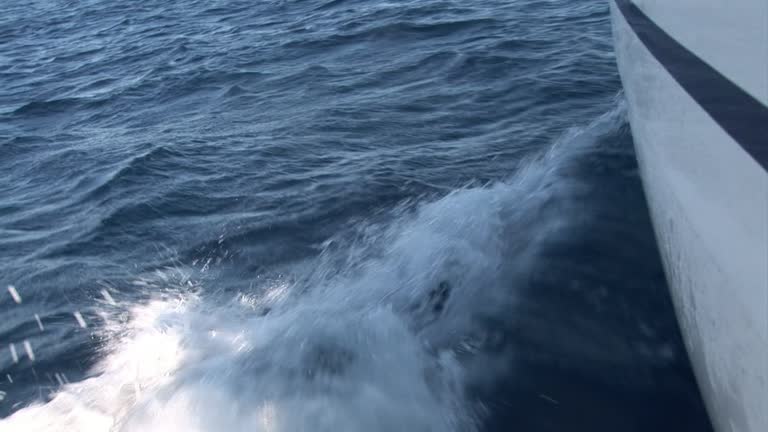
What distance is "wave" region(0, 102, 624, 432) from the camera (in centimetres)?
277

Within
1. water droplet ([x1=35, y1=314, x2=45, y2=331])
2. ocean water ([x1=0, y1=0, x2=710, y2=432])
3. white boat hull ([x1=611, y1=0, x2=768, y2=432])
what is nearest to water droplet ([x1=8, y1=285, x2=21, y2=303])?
ocean water ([x1=0, y1=0, x2=710, y2=432])

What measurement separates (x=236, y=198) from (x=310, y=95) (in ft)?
6.62

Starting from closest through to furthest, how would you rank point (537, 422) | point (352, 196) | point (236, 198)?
point (537, 422), point (352, 196), point (236, 198)

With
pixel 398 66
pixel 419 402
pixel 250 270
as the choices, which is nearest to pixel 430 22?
pixel 398 66

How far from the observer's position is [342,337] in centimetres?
316

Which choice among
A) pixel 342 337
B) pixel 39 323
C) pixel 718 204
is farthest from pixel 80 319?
pixel 718 204

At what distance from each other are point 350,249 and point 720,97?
2398mm

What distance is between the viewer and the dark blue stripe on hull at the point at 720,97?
63.9 inches

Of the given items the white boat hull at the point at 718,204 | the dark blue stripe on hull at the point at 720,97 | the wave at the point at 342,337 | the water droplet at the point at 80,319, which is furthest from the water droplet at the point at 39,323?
the dark blue stripe on hull at the point at 720,97

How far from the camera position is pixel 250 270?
159 inches

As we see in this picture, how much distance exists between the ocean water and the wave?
11 millimetres

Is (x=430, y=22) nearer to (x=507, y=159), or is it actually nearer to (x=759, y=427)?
(x=507, y=159)

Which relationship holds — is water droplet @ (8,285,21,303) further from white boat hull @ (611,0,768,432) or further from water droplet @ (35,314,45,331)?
white boat hull @ (611,0,768,432)

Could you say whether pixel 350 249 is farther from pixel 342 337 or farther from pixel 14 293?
pixel 14 293
